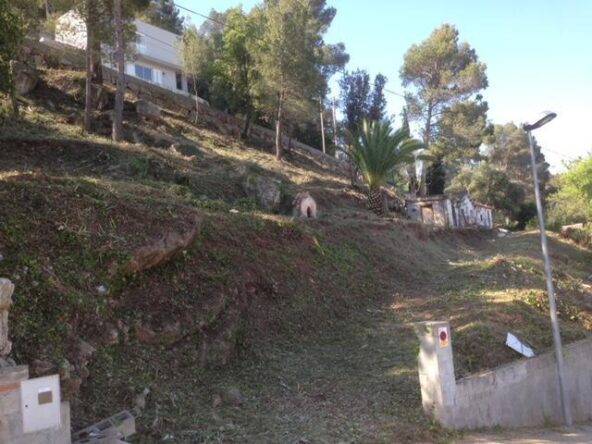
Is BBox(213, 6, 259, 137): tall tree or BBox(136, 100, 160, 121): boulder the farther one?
BBox(213, 6, 259, 137): tall tree

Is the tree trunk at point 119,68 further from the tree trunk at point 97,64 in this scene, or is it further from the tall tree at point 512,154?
the tall tree at point 512,154

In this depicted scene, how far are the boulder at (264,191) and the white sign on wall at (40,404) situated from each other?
12466mm

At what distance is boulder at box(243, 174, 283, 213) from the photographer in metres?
17.3

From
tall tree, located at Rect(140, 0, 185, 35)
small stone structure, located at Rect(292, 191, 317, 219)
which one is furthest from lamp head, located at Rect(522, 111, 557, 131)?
tall tree, located at Rect(140, 0, 185, 35)

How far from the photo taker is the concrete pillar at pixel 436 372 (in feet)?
24.0

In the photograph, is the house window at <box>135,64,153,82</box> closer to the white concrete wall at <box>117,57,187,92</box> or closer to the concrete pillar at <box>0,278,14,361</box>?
the white concrete wall at <box>117,57,187,92</box>

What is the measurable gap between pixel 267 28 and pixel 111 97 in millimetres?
8969

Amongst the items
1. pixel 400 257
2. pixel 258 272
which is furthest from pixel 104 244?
pixel 400 257

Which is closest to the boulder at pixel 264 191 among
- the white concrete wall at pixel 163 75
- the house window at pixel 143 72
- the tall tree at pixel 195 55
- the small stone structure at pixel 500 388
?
the small stone structure at pixel 500 388

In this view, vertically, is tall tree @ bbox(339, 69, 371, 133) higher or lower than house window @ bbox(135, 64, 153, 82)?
lower

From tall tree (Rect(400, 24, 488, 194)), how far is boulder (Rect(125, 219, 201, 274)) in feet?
109

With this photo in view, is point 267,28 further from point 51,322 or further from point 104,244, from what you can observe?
point 51,322

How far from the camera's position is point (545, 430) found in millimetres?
8883

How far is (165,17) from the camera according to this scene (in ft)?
167
